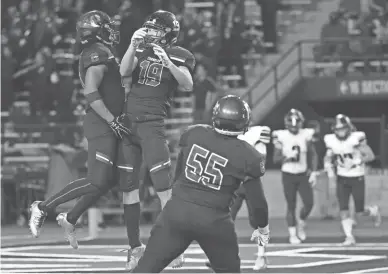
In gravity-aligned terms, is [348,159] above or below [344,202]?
above

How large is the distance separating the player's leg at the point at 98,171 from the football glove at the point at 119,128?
0.22 ft

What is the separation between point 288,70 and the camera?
23406 millimetres

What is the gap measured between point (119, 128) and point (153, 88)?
54cm

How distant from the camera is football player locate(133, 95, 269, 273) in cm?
820

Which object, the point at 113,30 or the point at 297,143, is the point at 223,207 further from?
the point at 297,143

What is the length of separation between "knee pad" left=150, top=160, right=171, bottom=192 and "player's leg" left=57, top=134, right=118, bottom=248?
395 mm

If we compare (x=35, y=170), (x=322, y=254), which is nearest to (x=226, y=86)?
(x=35, y=170)

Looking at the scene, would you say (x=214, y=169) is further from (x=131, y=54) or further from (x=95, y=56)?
(x=95, y=56)

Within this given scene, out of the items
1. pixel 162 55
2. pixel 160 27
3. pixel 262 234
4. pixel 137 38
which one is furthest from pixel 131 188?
pixel 262 234

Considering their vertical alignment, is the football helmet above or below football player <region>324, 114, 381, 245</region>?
above

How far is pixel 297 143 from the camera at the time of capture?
17.1 metres

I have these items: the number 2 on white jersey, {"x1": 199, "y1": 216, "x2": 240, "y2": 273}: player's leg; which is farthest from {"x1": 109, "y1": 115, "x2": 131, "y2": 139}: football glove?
{"x1": 199, "y1": 216, "x2": 240, "y2": 273}: player's leg

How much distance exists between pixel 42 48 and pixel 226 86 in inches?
154

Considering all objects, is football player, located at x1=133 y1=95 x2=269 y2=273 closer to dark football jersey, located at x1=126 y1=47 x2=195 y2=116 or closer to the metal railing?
dark football jersey, located at x1=126 y1=47 x2=195 y2=116
